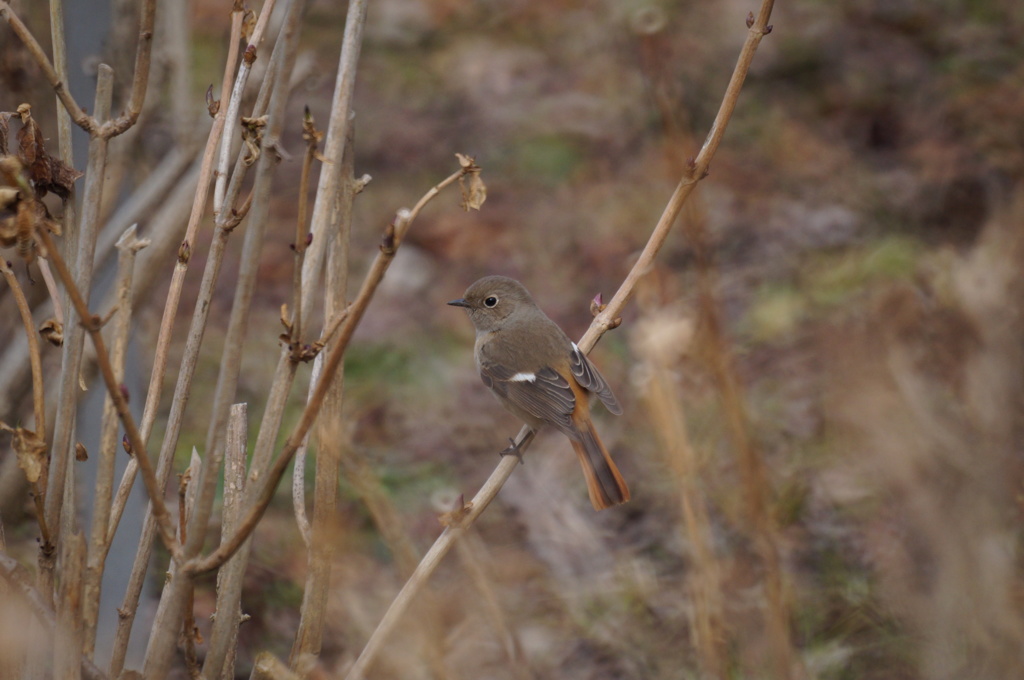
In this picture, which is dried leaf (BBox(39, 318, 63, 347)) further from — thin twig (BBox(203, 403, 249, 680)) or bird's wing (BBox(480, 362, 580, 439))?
bird's wing (BBox(480, 362, 580, 439))

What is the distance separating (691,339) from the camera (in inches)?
87.3

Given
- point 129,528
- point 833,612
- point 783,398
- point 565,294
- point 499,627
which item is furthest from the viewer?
point 565,294

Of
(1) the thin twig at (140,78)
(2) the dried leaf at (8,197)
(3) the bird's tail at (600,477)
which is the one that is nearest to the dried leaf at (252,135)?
(1) the thin twig at (140,78)

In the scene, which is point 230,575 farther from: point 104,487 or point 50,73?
point 50,73

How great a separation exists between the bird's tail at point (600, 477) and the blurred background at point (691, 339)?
0.62ft

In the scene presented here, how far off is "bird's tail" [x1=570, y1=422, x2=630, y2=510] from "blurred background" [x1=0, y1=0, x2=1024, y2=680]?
0.19 m

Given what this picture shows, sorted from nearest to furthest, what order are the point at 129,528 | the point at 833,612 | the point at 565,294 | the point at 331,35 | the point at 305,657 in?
the point at 305,657, the point at 129,528, the point at 833,612, the point at 565,294, the point at 331,35

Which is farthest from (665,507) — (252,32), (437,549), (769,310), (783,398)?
(252,32)

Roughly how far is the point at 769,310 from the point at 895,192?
1.35 metres

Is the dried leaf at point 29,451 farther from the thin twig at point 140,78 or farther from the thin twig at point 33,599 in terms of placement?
the thin twig at point 140,78

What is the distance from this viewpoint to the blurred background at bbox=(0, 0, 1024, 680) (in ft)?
5.35

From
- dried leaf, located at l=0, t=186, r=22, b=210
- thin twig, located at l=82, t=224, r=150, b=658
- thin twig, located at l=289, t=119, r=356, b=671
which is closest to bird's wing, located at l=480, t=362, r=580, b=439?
thin twig, located at l=289, t=119, r=356, b=671

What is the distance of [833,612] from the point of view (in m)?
3.52

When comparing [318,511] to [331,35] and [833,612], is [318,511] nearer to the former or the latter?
[833,612]
